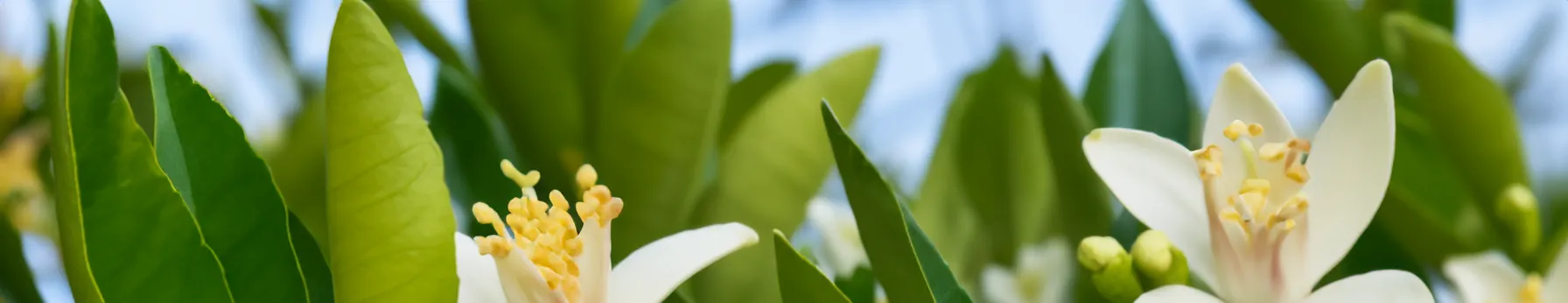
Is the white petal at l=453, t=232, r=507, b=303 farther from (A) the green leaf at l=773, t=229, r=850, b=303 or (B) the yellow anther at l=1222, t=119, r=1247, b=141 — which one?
(B) the yellow anther at l=1222, t=119, r=1247, b=141

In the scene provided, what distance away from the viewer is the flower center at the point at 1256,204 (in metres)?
0.37

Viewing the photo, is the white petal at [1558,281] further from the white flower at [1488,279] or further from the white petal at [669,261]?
the white petal at [669,261]

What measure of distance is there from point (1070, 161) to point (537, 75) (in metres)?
0.28

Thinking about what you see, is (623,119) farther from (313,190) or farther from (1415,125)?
(1415,125)

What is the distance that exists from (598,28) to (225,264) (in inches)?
10.8

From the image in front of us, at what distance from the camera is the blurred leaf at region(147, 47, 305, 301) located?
336mm

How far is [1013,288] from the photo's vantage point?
2.39ft

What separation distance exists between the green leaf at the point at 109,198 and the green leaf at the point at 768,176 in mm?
231

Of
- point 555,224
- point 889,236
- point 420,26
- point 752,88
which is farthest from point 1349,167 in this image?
point 420,26

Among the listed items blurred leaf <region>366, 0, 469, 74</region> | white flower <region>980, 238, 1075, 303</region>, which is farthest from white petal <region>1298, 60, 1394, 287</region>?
blurred leaf <region>366, 0, 469, 74</region>

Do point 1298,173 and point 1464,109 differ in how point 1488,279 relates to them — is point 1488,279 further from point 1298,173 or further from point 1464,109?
point 1298,173

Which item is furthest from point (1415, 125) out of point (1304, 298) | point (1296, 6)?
point (1304, 298)

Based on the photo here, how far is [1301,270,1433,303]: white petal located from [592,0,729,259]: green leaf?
0.26 metres

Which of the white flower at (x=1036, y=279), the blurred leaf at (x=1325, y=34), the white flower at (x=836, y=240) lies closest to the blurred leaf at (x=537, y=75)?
the white flower at (x=836, y=240)
